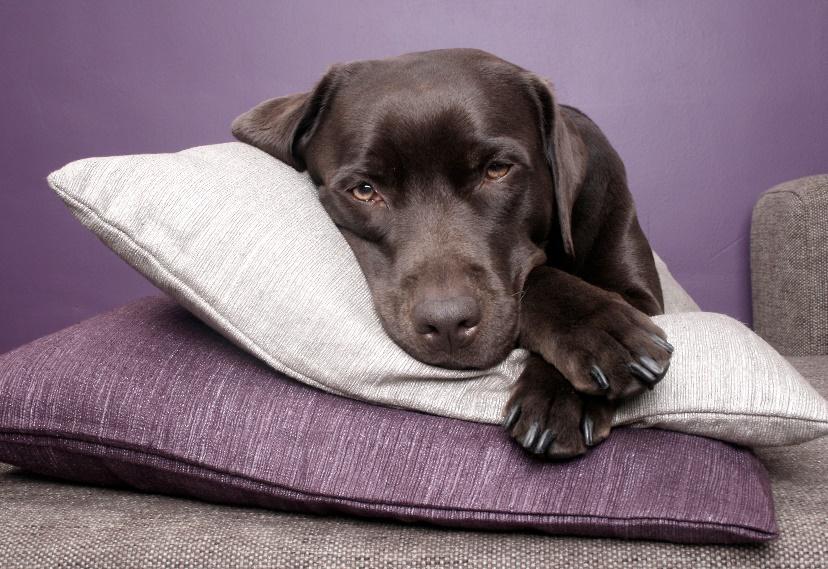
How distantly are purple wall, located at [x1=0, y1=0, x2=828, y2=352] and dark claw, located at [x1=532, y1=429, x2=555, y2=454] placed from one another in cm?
248

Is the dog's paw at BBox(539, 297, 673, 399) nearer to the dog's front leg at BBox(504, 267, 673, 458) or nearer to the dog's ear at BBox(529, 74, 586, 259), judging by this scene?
the dog's front leg at BBox(504, 267, 673, 458)

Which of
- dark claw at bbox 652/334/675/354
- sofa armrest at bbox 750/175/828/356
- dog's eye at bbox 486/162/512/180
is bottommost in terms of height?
sofa armrest at bbox 750/175/828/356

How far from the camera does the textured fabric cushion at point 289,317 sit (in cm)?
122

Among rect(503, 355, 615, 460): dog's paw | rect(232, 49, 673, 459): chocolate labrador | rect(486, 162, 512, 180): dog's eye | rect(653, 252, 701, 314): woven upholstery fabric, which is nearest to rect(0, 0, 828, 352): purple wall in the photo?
rect(653, 252, 701, 314): woven upholstery fabric

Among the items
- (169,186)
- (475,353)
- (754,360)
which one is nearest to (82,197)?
(169,186)

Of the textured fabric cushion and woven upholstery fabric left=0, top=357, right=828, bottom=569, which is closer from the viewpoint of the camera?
woven upholstery fabric left=0, top=357, right=828, bottom=569

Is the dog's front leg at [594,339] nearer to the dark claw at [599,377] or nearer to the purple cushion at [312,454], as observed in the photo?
the dark claw at [599,377]

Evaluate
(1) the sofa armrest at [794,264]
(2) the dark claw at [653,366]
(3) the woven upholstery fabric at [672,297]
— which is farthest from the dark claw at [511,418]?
(1) the sofa armrest at [794,264]

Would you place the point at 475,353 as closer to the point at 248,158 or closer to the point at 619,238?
the point at 248,158

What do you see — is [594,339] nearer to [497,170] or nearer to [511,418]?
[511,418]

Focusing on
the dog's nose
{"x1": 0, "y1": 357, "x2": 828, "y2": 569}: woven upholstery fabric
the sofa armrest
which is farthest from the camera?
the sofa armrest

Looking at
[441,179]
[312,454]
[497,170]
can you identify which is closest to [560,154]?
[497,170]

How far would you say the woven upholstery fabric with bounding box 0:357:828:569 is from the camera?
1.12 meters

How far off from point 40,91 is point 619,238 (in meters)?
2.83
